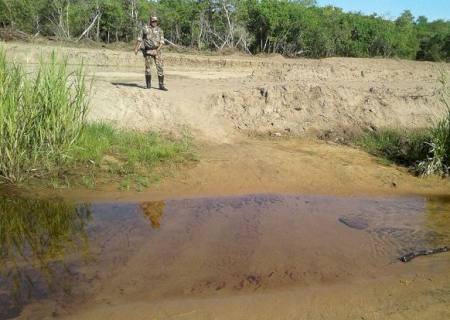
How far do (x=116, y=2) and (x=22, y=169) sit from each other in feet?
61.6

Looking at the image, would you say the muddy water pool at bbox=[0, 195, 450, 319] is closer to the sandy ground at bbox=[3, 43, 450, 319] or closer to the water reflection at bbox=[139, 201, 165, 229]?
the water reflection at bbox=[139, 201, 165, 229]

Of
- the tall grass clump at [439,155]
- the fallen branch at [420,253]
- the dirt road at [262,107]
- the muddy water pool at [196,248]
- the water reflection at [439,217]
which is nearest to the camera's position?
the muddy water pool at [196,248]

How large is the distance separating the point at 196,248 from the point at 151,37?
19.6 ft

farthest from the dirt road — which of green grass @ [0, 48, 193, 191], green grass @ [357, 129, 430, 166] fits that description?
green grass @ [0, 48, 193, 191]

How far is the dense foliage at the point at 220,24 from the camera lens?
2277 centimetres

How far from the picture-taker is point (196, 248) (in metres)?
4.76

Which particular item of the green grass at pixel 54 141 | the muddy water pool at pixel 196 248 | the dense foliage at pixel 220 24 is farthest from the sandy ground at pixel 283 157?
the dense foliage at pixel 220 24

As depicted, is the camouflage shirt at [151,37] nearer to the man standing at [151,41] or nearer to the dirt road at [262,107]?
the man standing at [151,41]

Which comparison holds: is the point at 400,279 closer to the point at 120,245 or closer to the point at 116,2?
the point at 120,245

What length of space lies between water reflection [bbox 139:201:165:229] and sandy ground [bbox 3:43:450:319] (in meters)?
0.21

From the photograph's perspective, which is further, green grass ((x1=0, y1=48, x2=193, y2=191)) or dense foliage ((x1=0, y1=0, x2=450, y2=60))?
dense foliage ((x1=0, y1=0, x2=450, y2=60))

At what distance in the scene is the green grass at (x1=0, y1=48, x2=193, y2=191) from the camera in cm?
591

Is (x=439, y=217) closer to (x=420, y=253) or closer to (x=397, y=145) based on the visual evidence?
(x=420, y=253)

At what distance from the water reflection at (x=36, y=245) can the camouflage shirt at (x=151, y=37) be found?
471cm
